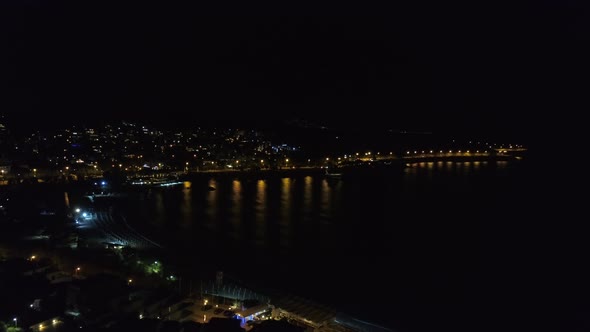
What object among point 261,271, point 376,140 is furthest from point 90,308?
point 376,140

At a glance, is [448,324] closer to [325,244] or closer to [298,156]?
[325,244]

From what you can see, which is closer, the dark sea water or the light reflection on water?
the dark sea water

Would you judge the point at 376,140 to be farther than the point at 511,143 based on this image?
No

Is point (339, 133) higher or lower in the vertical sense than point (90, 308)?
higher

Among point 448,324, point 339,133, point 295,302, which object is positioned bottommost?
point 448,324

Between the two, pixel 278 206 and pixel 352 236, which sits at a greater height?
pixel 278 206

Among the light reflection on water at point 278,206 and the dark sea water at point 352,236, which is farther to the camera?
the light reflection on water at point 278,206

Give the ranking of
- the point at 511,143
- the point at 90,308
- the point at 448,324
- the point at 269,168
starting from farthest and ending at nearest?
the point at 511,143, the point at 269,168, the point at 448,324, the point at 90,308

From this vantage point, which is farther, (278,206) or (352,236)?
(278,206)
